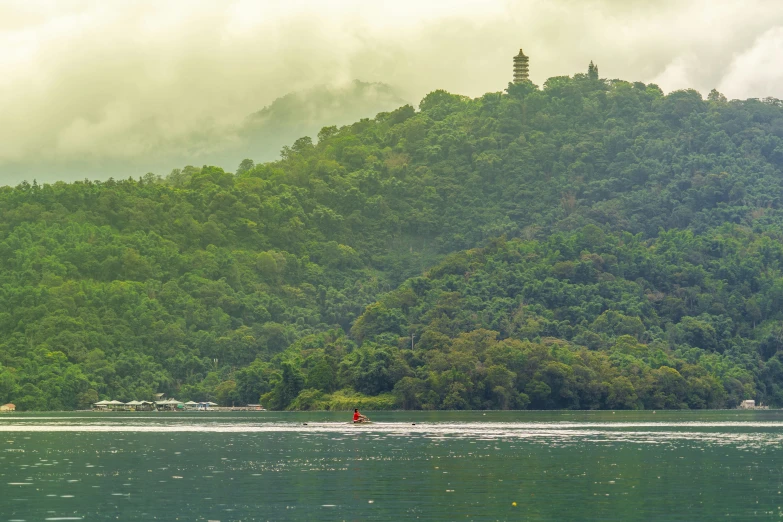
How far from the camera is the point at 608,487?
46312mm

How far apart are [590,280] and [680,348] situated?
24.4 m

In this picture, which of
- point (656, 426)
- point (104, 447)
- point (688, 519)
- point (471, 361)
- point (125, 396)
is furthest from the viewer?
point (125, 396)

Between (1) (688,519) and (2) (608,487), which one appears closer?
(1) (688,519)

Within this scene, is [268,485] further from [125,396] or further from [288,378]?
[125,396]

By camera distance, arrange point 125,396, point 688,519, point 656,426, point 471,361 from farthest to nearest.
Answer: point 125,396 < point 471,361 < point 656,426 < point 688,519

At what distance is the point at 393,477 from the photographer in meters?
50.9

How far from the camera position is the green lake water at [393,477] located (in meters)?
39.5

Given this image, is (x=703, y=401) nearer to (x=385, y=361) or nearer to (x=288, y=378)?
(x=385, y=361)

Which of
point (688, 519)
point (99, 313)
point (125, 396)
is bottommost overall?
point (688, 519)

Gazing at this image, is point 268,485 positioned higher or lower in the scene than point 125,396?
lower

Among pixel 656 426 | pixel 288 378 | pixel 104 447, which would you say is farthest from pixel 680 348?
pixel 104 447

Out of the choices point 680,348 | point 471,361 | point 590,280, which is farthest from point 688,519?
point 590,280

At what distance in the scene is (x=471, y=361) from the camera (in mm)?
154750

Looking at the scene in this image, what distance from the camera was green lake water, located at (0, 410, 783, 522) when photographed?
39469 mm
